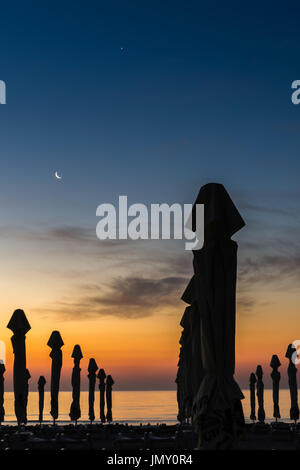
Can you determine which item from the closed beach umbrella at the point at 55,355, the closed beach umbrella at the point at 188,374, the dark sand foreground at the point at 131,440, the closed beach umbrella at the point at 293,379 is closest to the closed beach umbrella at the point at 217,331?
the dark sand foreground at the point at 131,440

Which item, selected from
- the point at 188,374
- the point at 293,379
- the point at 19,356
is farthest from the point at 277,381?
the point at 19,356

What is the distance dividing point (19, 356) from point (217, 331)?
11.3 metres

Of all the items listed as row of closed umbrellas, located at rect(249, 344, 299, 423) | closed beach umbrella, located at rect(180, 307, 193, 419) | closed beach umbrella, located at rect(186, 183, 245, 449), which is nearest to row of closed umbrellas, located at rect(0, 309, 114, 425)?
closed beach umbrella, located at rect(180, 307, 193, 419)

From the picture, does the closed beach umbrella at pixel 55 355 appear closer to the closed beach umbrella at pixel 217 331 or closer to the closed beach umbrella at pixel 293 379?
the closed beach umbrella at pixel 293 379

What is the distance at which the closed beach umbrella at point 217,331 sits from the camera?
8.11 metres

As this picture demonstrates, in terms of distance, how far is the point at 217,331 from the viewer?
8.12 meters

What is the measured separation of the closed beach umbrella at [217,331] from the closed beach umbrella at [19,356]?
10758mm

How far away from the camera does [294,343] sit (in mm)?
29188

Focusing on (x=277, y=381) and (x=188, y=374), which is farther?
(x=277, y=381)

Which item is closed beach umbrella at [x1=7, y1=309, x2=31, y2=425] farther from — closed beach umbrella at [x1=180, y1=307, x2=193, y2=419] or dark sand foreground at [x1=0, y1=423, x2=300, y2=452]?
closed beach umbrella at [x1=180, y1=307, x2=193, y2=419]

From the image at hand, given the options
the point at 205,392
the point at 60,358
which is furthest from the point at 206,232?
the point at 60,358

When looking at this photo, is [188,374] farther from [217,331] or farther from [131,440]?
[217,331]
